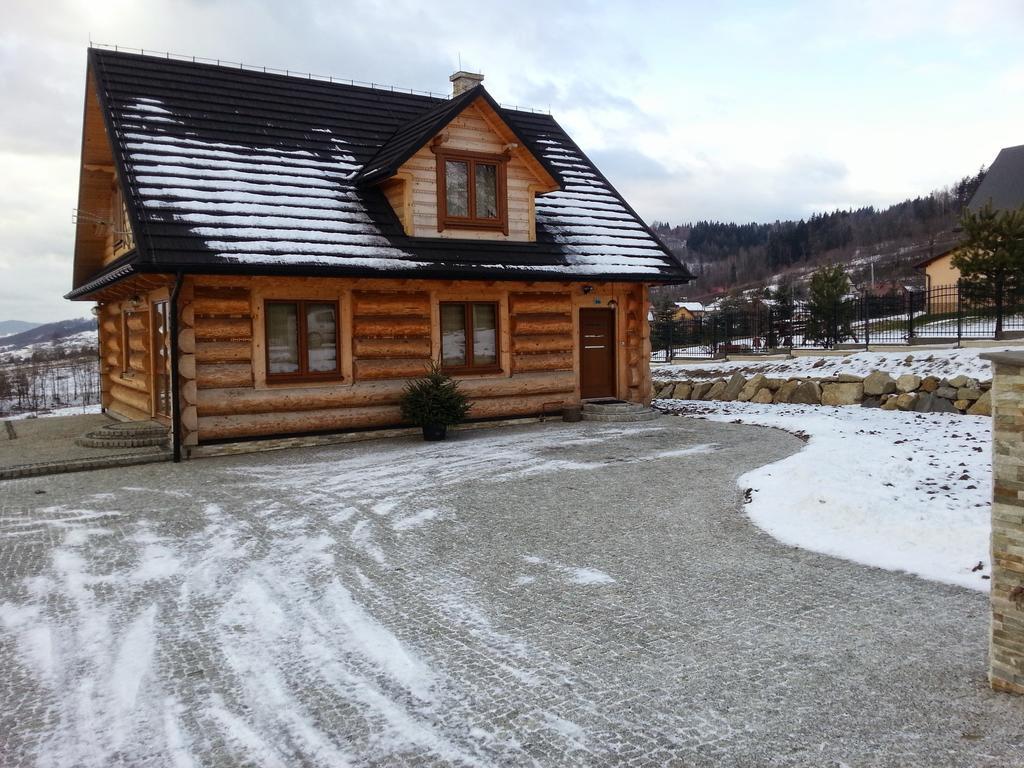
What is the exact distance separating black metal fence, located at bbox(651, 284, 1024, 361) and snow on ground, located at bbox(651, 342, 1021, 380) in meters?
1.27

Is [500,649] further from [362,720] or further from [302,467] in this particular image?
[302,467]

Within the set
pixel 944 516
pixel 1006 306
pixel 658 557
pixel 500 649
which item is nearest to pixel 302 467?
pixel 658 557

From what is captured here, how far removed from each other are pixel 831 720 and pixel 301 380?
10.3m

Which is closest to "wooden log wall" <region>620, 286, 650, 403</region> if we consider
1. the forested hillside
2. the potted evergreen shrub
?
the potted evergreen shrub

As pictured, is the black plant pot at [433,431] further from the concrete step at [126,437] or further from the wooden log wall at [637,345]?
the wooden log wall at [637,345]

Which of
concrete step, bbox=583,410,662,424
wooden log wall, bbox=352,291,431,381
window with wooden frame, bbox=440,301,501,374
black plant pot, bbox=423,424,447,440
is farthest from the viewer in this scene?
concrete step, bbox=583,410,662,424

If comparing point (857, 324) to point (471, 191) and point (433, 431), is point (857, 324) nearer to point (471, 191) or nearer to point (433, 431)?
point (471, 191)

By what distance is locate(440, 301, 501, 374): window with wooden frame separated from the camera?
13906 millimetres

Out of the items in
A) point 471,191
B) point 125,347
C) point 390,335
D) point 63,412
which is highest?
point 471,191

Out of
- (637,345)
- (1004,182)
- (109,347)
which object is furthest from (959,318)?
(1004,182)

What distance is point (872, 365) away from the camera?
51.4ft

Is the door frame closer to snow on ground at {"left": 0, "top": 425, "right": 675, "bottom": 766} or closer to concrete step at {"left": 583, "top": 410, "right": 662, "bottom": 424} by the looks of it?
concrete step at {"left": 583, "top": 410, "right": 662, "bottom": 424}

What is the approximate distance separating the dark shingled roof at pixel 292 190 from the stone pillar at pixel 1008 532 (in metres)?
9.82

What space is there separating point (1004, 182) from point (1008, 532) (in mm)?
45596
